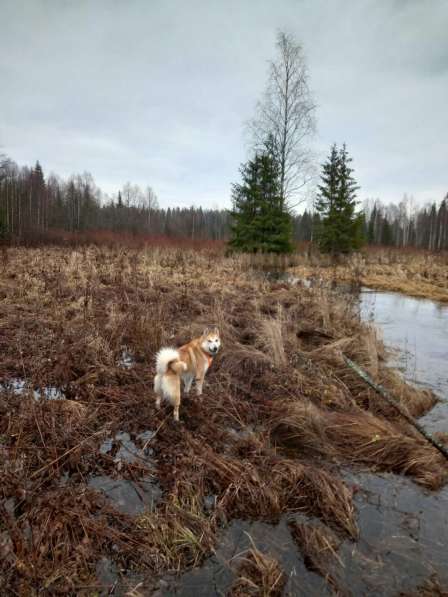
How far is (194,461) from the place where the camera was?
2934 mm

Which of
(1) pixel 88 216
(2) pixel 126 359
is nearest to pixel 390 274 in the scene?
(2) pixel 126 359

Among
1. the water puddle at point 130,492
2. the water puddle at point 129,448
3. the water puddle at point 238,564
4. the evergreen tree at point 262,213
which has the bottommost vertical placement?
the water puddle at point 238,564

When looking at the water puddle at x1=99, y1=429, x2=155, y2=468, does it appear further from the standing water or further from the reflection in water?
the reflection in water

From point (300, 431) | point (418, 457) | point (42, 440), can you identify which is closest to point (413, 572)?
point (418, 457)

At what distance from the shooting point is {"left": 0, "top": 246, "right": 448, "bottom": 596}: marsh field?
2.06 metres

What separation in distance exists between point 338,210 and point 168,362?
76.3 ft

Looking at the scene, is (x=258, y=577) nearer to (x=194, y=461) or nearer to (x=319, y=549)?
(x=319, y=549)

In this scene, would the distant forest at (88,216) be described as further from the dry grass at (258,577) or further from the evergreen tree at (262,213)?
the dry grass at (258,577)

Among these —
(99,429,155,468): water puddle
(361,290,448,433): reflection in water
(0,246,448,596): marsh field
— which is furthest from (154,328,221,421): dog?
(361,290,448,433): reflection in water

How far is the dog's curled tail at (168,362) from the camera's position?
343 centimetres

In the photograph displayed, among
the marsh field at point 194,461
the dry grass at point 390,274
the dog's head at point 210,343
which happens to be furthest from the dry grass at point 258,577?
the dry grass at point 390,274

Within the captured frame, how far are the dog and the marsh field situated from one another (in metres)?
0.27

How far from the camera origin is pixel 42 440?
3.00m

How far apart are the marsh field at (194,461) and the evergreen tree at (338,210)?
61.4ft
